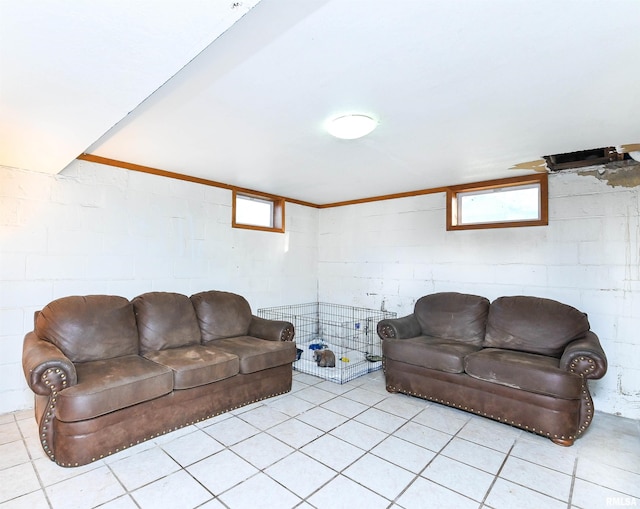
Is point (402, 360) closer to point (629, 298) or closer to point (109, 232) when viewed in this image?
point (629, 298)

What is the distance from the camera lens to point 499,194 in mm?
3965

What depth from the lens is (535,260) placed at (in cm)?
358

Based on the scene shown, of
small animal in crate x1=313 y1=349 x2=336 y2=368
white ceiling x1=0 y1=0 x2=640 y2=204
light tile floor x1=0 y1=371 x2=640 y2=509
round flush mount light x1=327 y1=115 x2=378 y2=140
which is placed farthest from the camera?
small animal in crate x1=313 y1=349 x2=336 y2=368

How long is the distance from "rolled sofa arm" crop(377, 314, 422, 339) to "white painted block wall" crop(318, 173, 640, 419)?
78cm

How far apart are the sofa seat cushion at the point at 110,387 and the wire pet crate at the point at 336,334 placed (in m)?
1.91

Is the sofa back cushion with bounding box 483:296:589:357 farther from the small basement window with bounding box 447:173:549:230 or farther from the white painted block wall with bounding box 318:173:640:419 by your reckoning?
the small basement window with bounding box 447:173:549:230

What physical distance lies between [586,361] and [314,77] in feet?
8.65

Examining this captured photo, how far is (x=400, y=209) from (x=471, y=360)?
231cm

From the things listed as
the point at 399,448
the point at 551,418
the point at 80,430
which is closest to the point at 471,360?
the point at 551,418

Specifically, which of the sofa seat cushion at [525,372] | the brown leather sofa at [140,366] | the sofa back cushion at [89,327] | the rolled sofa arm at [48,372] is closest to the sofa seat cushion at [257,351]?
the brown leather sofa at [140,366]

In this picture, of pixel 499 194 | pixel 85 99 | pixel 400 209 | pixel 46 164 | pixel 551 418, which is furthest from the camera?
pixel 400 209

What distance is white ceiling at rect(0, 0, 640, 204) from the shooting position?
1.22 meters

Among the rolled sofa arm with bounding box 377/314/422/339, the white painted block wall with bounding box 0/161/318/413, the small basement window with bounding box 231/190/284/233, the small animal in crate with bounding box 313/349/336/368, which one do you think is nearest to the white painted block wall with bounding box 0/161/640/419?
the white painted block wall with bounding box 0/161/318/413

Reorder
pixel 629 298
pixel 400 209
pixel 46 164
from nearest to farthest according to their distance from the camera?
pixel 46 164
pixel 629 298
pixel 400 209
